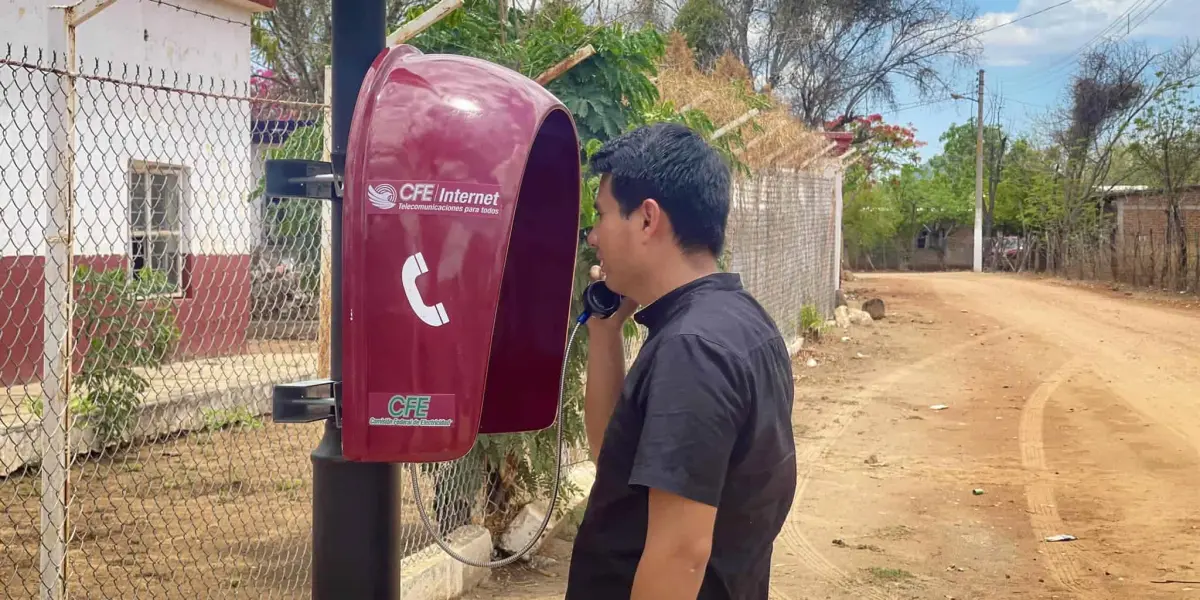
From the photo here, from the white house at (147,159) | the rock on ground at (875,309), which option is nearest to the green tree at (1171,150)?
the rock on ground at (875,309)

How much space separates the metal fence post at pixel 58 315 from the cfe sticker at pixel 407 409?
2293mm

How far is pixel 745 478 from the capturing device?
1.84 metres

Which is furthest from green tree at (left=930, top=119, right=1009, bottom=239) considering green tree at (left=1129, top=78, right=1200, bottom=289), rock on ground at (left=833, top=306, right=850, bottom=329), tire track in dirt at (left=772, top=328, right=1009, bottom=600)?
tire track in dirt at (left=772, top=328, right=1009, bottom=600)

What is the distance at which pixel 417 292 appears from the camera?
1617mm

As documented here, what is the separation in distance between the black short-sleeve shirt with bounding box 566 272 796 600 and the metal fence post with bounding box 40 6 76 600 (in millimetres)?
2291

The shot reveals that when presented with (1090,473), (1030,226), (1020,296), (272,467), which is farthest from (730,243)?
(1030,226)

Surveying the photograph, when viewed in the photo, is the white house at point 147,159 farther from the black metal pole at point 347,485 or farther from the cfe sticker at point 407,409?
the cfe sticker at point 407,409

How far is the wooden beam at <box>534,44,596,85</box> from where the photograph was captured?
4.73 meters

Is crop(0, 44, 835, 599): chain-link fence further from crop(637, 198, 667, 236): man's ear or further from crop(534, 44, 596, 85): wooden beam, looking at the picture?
crop(637, 198, 667, 236): man's ear

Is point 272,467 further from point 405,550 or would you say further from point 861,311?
point 861,311

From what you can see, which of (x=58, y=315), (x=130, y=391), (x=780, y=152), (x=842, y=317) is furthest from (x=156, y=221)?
(x=842, y=317)

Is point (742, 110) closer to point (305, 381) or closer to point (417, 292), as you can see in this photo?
point (305, 381)

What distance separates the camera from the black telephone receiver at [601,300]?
2213 mm

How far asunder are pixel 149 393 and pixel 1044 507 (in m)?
6.44
